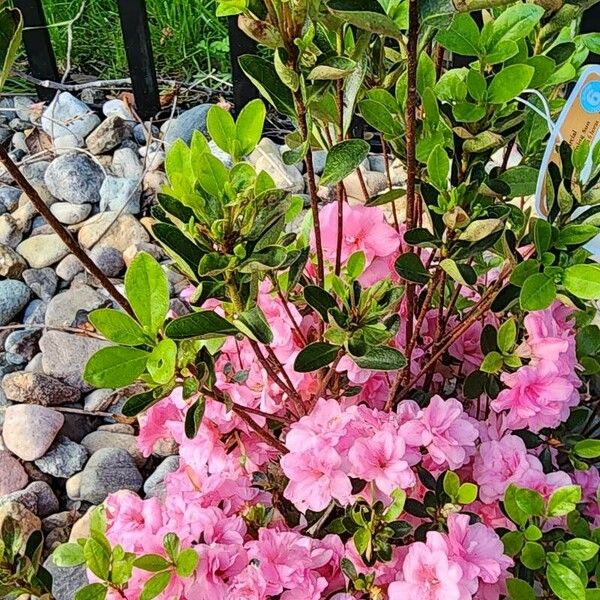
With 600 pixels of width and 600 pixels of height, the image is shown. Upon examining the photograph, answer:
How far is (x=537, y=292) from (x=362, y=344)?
6.6 inches

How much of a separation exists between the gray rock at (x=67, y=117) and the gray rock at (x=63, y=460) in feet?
3.31

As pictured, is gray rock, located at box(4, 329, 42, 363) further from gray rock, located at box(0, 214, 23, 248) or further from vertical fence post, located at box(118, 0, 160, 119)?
vertical fence post, located at box(118, 0, 160, 119)

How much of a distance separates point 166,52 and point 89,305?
114 cm

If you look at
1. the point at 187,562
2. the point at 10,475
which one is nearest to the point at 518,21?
the point at 187,562

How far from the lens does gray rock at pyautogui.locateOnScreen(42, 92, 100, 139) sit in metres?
2.42

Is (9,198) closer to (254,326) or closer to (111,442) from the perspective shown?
(111,442)

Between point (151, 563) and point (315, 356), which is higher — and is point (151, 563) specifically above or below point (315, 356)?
below

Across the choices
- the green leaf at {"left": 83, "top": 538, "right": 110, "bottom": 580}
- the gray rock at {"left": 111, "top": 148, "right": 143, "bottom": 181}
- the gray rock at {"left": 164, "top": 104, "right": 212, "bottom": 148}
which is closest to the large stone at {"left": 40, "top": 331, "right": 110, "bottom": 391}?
the gray rock at {"left": 111, "top": 148, "right": 143, "bottom": 181}

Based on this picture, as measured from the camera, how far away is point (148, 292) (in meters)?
0.85

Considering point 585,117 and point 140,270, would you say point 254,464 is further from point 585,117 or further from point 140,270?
point 585,117

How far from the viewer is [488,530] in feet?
3.00

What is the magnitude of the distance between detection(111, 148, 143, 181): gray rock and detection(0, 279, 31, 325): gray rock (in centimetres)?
43

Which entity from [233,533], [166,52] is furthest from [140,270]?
[166,52]

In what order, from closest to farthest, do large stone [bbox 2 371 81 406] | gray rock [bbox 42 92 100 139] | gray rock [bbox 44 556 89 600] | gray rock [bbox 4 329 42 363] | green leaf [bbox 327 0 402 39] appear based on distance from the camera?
green leaf [bbox 327 0 402 39] → gray rock [bbox 44 556 89 600] → large stone [bbox 2 371 81 406] → gray rock [bbox 4 329 42 363] → gray rock [bbox 42 92 100 139]
